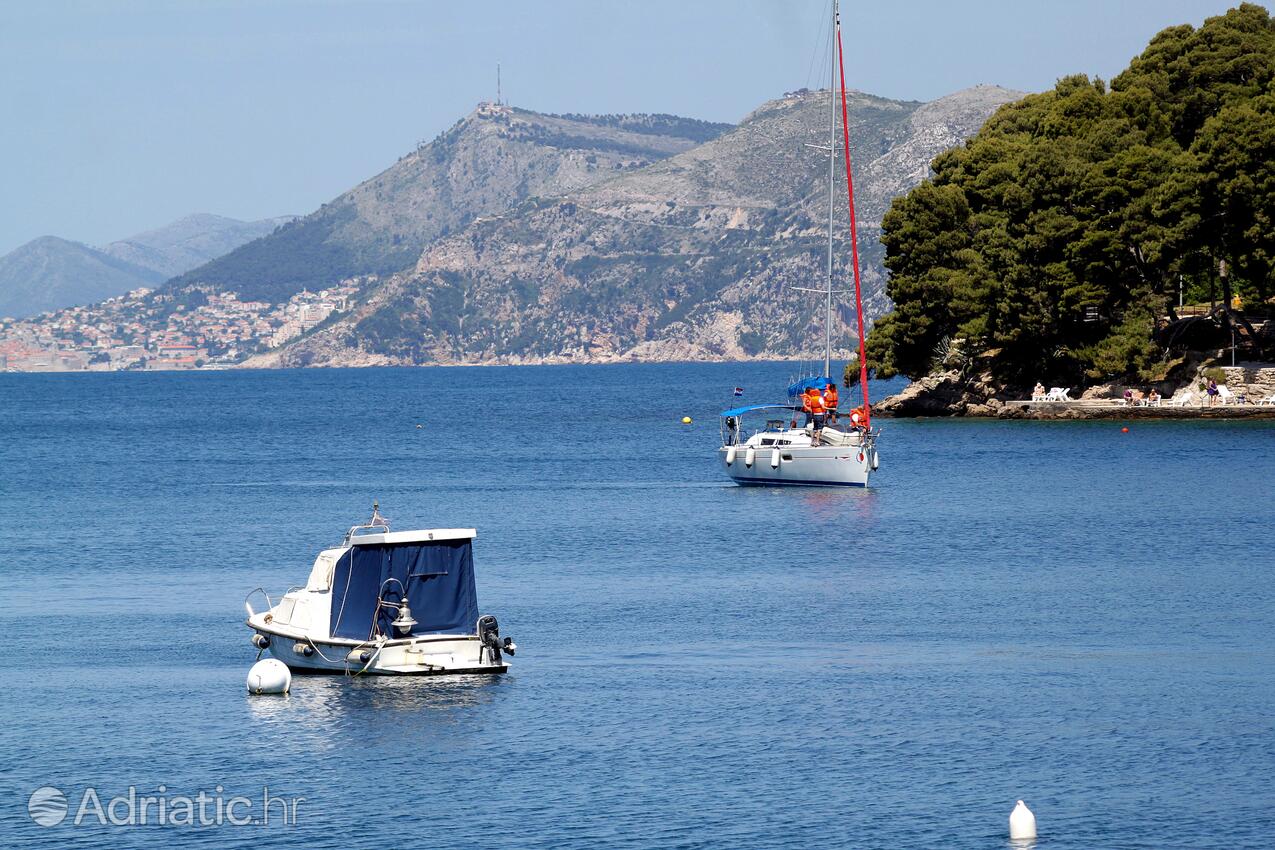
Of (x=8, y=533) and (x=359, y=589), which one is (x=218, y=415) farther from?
(x=359, y=589)

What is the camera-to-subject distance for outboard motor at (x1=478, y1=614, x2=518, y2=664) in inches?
1458

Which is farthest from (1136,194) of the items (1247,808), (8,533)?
(1247,808)

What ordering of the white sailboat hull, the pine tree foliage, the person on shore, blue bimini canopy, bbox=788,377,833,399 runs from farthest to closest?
the pine tree foliage, blue bimini canopy, bbox=788,377,833,399, the person on shore, the white sailboat hull

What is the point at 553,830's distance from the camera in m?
26.7

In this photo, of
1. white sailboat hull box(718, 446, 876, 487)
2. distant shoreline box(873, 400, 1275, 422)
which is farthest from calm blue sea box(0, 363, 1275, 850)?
distant shoreline box(873, 400, 1275, 422)

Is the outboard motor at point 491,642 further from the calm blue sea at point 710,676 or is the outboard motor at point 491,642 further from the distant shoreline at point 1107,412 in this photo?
the distant shoreline at point 1107,412

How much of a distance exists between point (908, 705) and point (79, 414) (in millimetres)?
173749

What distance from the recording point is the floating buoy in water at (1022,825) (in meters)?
25.5

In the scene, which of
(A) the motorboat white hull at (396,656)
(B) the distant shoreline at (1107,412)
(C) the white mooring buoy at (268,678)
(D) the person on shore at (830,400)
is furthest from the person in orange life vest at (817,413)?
(C) the white mooring buoy at (268,678)

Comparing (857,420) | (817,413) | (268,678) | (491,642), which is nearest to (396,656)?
(491,642)

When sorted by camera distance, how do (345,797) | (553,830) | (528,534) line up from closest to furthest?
(553,830) → (345,797) → (528,534)

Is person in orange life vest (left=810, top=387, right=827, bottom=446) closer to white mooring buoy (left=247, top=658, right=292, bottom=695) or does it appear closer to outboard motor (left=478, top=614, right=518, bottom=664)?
outboard motor (left=478, top=614, right=518, bottom=664)

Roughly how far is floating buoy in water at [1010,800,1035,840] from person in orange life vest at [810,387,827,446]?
5142cm

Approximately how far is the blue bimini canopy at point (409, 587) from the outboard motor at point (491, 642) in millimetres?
440
